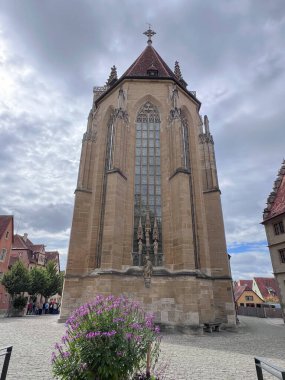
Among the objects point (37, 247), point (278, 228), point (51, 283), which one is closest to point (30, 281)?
point (51, 283)

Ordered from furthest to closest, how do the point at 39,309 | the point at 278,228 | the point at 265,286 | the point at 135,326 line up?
the point at 265,286, the point at 39,309, the point at 278,228, the point at 135,326

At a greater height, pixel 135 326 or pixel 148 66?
pixel 148 66

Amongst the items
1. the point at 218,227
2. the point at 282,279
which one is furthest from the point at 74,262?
the point at 282,279

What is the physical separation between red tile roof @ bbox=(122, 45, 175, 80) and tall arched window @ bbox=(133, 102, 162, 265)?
3567mm

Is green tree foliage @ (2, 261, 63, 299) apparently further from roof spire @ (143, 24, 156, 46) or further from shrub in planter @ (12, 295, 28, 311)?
roof spire @ (143, 24, 156, 46)

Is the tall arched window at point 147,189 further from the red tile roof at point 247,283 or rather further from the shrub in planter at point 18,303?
the red tile roof at point 247,283

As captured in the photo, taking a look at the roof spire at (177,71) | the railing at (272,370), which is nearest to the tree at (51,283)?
the roof spire at (177,71)

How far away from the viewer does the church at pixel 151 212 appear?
13.3 metres

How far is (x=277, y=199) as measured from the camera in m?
24.9

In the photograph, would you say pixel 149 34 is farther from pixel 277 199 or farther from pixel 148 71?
pixel 277 199

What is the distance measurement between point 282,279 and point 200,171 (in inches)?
487

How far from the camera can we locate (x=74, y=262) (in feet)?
51.8

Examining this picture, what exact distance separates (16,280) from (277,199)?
26309 millimetres

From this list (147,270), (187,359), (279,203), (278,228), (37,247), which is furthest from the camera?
(37,247)
